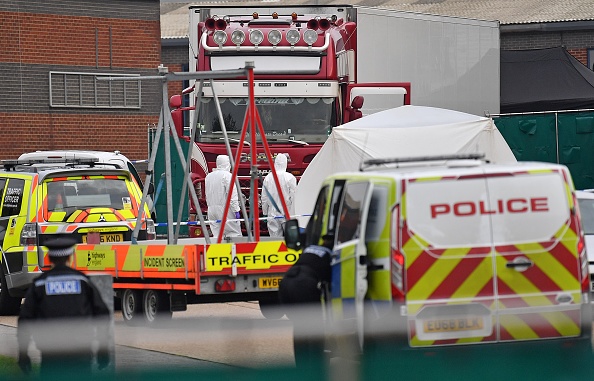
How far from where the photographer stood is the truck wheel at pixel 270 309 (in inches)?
601

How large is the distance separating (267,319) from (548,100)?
16364mm

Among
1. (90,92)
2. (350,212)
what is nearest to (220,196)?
(350,212)

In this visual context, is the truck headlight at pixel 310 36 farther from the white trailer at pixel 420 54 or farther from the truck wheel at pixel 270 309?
the truck wheel at pixel 270 309

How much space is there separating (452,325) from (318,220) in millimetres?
2084

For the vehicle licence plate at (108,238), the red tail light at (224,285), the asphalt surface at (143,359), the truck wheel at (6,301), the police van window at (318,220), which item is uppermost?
the police van window at (318,220)

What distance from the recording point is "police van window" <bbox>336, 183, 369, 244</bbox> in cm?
1034

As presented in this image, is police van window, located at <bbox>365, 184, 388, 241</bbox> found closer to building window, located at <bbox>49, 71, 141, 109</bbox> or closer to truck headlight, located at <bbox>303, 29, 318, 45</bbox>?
truck headlight, located at <bbox>303, 29, 318, 45</bbox>

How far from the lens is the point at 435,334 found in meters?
9.46

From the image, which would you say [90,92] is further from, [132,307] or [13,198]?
[132,307]

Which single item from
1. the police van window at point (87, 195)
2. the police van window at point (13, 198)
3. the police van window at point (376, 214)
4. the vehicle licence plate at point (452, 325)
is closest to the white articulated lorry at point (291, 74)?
the police van window at point (87, 195)

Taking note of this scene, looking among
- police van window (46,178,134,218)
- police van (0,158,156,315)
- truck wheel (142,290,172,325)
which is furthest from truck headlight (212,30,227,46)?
truck wheel (142,290,172,325)

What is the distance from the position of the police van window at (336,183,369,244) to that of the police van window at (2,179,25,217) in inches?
296

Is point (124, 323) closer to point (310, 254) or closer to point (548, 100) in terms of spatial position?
point (310, 254)

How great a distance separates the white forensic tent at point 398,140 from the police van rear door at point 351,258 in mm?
9033
